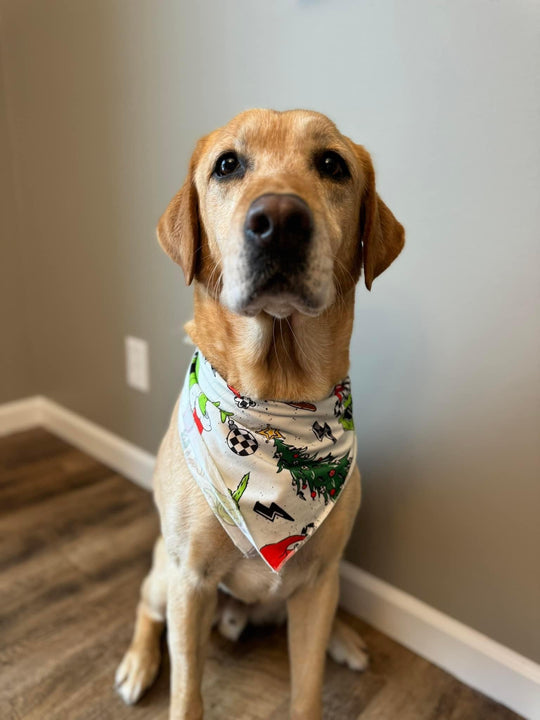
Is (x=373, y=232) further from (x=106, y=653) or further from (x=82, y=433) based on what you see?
(x=82, y=433)

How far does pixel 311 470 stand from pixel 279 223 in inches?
21.3

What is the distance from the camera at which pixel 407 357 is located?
1504mm

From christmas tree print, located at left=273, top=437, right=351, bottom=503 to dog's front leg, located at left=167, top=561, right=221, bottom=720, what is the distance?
11.0 inches

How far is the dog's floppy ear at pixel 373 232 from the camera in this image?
1.16 m

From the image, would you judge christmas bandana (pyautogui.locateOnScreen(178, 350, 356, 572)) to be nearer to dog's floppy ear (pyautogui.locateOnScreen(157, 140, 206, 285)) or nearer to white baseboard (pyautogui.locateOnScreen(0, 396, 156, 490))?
dog's floppy ear (pyautogui.locateOnScreen(157, 140, 206, 285))

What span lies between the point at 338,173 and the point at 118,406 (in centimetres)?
170

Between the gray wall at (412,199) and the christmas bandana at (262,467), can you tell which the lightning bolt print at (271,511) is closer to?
the christmas bandana at (262,467)

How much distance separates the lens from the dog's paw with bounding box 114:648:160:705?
4.69ft

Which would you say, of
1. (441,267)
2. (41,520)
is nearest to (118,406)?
(41,520)

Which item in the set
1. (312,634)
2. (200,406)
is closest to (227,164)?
(200,406)

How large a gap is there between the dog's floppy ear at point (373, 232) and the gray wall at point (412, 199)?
235 millimetres

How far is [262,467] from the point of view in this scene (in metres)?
1.12

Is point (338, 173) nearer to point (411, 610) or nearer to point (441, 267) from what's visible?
point (441, 267)

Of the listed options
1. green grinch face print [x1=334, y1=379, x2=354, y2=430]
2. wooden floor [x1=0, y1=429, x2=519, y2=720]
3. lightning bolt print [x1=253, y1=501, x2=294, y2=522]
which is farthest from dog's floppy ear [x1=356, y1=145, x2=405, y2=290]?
wooden floor [x1=0, y1=429, x2=519, y2=720]
